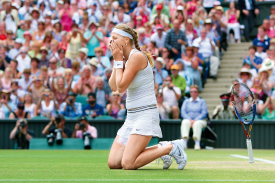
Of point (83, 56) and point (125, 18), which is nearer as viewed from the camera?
point (83, 56)

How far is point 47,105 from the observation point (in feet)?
39.7

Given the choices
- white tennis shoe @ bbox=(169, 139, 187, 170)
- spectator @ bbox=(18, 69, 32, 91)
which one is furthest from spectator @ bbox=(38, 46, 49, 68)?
white tennis shoe @ bbox=(169, 139, 187, 170)

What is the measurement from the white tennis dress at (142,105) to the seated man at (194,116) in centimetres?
597

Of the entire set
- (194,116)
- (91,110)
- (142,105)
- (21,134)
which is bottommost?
(21,134)

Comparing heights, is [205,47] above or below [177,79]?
above

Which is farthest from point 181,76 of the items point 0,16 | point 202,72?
point 0,16

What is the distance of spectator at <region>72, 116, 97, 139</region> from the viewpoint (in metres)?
11.2

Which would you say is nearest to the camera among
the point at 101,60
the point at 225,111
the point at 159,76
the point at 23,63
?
the point at 225,111

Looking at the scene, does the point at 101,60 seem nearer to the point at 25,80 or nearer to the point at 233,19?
the point at 25,80

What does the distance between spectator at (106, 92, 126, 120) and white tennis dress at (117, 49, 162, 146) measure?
6.43 meters

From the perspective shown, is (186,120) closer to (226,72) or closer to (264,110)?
(264,110)

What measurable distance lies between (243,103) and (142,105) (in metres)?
1.51

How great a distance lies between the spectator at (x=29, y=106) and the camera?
1212 cm

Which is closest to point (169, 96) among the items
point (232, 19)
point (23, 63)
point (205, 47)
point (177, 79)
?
point (177, 79)
